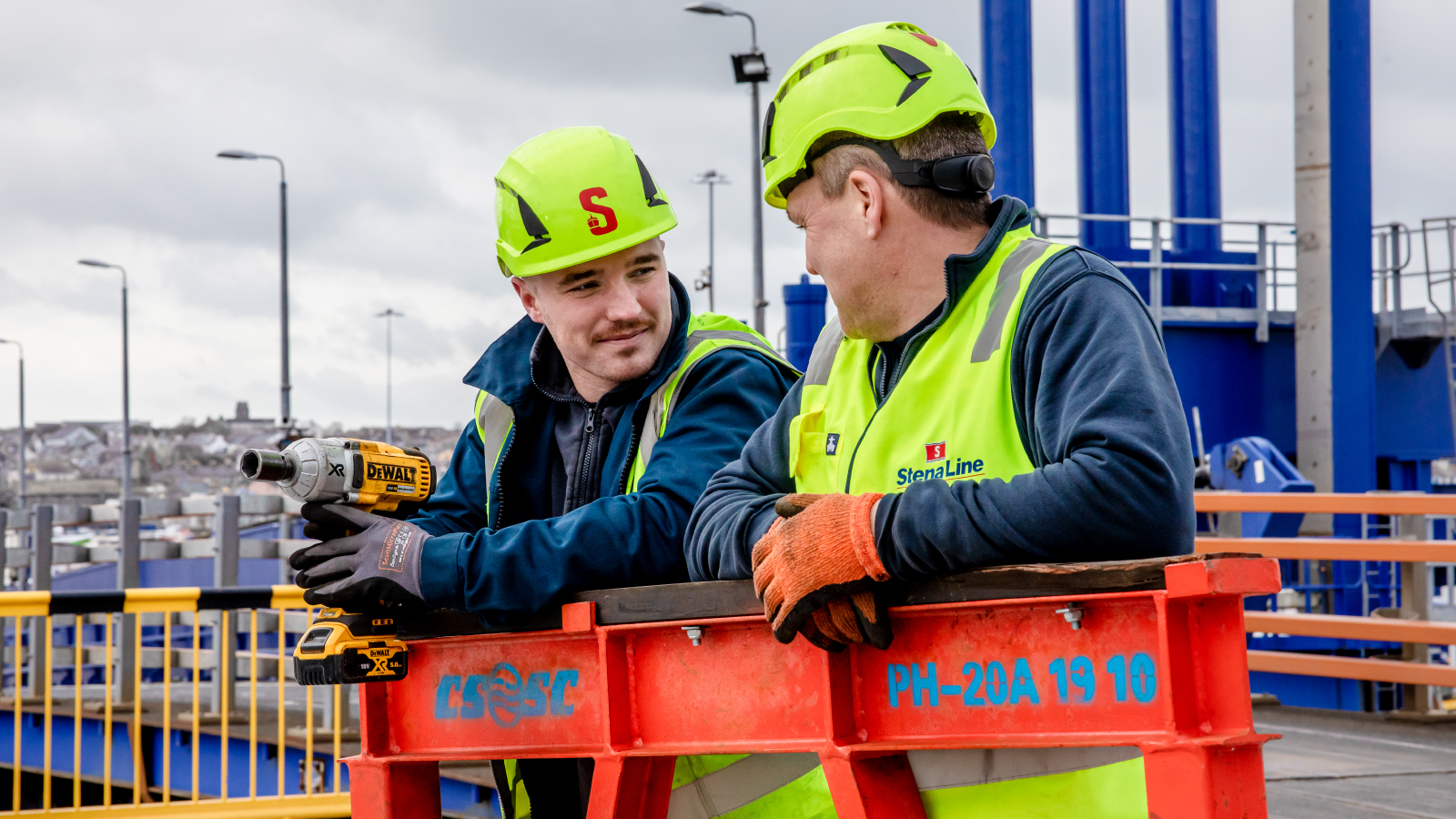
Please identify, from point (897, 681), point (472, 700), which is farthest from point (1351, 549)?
point (897, 681)

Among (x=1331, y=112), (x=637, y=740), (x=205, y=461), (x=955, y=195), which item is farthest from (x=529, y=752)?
(x=205, y=461)

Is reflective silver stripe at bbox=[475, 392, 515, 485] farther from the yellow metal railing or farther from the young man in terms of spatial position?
the yellow metal railing

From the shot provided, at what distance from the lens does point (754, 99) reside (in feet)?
58.3

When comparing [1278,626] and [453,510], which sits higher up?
[453,510]

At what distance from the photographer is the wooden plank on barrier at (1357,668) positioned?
24.4 ft

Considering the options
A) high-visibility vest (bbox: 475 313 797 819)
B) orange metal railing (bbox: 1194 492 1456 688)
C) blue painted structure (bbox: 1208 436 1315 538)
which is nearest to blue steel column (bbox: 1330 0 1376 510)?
blue painted structure (bbox: 1208 436 1315 538)

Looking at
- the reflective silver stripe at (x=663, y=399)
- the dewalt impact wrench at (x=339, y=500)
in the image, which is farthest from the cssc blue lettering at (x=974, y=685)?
the dewalt impact wrench at (x=339, y=500)

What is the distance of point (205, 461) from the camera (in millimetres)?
68500

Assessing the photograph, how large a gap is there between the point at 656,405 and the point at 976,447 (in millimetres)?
1144

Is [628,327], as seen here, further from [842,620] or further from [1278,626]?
[1278,626]

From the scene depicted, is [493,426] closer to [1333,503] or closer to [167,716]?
[167,716]

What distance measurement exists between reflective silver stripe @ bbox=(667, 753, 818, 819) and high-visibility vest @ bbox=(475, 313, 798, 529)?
68cm

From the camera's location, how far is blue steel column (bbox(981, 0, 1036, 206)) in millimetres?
15625

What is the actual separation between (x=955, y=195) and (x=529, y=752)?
1.42 metres
